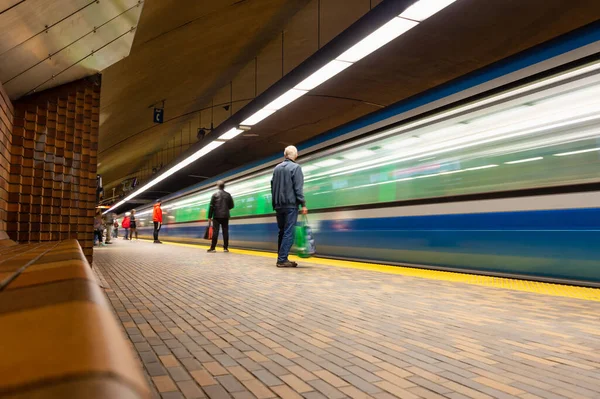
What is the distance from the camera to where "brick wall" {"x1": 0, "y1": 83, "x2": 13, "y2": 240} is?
16.5 feet

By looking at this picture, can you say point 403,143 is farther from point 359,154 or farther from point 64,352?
point 64,352

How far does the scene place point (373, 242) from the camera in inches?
279

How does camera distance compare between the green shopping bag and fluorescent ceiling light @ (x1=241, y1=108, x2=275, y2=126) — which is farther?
fluorescent ceiling light @ (x1=241, y1=108, x2=275, y2=126)

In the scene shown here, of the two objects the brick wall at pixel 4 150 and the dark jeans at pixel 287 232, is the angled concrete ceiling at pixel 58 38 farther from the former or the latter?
the dark jeans at pixel 287 232

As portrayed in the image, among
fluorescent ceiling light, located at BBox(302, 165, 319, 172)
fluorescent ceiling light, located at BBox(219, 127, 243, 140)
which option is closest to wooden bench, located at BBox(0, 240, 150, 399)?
fluorescent ceiling light, located at BBox(302, 165, 319, 172)

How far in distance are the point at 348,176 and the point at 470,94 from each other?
294cm

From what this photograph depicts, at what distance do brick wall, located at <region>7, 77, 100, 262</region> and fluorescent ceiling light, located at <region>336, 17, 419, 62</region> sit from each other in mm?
3760

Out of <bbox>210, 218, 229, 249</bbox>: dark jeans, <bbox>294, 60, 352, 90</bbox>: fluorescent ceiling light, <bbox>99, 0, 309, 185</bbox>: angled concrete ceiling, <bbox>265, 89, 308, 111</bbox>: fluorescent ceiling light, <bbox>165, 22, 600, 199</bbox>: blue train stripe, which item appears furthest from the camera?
<bbox>210, 218, 229, 249</bbox>: dark jeans

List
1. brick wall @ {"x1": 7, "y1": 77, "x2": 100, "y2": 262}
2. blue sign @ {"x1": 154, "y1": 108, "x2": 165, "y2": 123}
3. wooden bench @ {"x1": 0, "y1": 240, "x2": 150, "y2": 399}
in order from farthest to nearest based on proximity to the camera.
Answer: blue sign @ {"x1": 154, "y1": 108, "x2": 165, "y2": 123} < brick wall @ {"x1": 7, "y1": 77, "x2": 100, "y2": 262} < wooden bench @ {"x1": 0, "y1": 240, "x2": 150, "y2": 399}

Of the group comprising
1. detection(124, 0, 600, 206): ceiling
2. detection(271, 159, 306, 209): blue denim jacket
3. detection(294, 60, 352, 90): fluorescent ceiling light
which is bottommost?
detection(271, 159, 306, 209): blue denim jacket

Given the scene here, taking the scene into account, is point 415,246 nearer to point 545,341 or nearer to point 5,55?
point 545,341

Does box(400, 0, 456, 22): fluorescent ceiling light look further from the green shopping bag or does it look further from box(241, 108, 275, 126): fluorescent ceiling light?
box(241, 108, 275, 126): fluorescent ceiling light

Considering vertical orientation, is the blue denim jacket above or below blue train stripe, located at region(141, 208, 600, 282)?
above

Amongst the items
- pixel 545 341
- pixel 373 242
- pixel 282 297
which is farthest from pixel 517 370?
pixel 373 242
